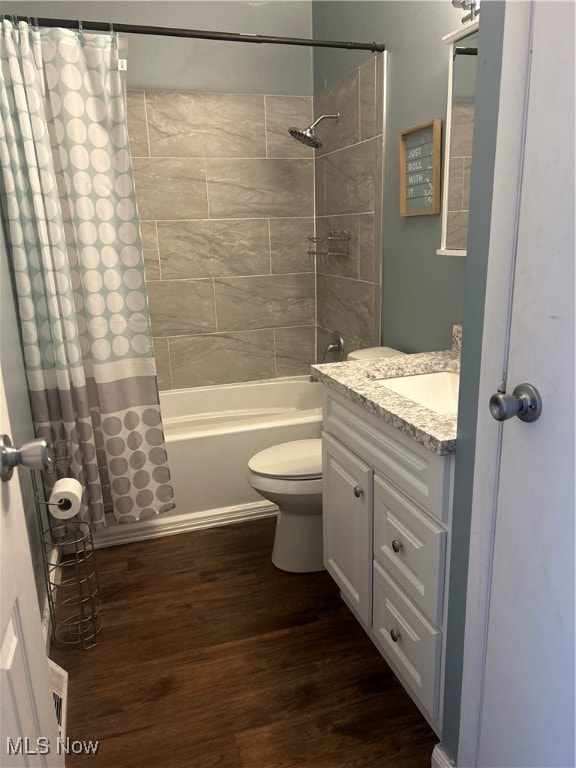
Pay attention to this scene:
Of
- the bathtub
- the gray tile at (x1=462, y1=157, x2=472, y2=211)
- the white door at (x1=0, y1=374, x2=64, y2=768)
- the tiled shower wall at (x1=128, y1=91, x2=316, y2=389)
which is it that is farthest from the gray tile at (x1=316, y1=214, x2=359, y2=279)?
the white door at (x1=0, y1=374, x2=64, y2=768)

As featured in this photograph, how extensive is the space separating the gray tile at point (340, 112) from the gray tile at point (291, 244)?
41 centimetres

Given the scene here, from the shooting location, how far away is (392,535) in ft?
5.13

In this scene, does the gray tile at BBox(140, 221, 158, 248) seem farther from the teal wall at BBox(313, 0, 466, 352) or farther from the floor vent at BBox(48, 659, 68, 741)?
the floor vent at BBox(48, 659, 68, 741)

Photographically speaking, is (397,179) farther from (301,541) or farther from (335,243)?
(301,541)

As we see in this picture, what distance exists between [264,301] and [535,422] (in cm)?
257

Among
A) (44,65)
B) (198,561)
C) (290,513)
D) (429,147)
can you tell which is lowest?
(198,561)

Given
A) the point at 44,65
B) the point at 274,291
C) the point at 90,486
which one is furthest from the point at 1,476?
the point at 274,291

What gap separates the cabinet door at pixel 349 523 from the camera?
172 centimetres

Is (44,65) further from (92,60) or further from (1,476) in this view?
(1,476)

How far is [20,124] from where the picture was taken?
198 centimetres

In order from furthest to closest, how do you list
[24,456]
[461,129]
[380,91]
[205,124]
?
[205,124], [380,91], [461,129], [24,456]

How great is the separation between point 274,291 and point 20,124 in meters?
1.65

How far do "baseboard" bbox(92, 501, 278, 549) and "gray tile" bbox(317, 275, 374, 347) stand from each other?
0.96 metres

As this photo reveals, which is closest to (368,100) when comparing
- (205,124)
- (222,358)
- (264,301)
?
(205,124)
